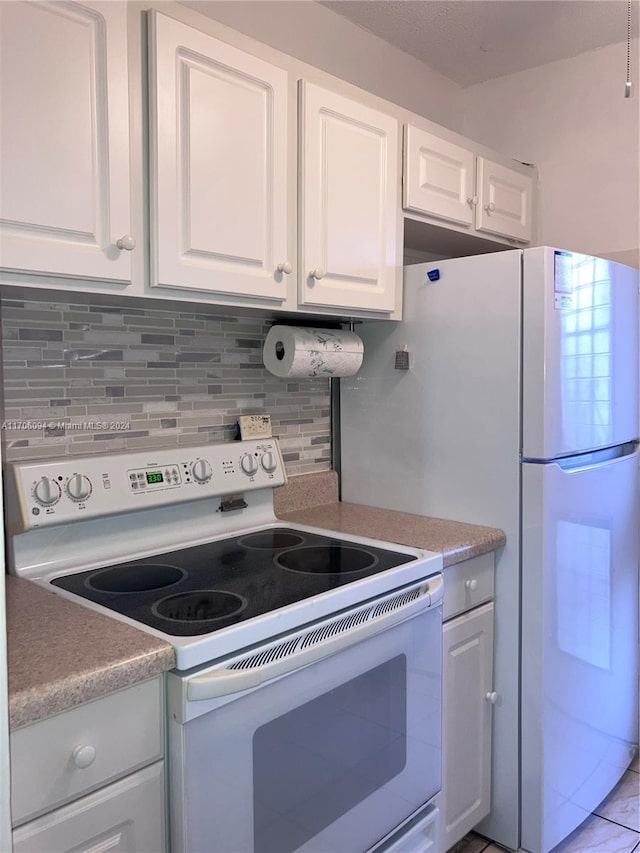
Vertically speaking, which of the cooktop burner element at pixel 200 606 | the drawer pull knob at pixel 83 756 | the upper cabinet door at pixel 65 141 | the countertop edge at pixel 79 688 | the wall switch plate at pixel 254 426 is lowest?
the drawer pull knob at pixel 83 756

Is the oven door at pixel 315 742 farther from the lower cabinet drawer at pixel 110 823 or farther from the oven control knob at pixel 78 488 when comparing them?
the oven control knob at pixel 78 488

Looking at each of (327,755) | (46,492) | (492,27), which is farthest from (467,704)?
(492,27)

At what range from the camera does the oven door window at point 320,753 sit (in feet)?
3.70

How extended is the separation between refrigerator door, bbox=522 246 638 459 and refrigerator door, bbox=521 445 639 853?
0.09 metres

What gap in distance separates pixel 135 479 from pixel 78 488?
0.14 m

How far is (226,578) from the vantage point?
148 centimetres

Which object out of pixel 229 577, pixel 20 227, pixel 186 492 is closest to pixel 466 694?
pixel 229 577

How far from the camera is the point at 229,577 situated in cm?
148

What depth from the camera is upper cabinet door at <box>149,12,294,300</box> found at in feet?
4.49

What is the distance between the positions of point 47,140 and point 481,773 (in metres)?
1.83

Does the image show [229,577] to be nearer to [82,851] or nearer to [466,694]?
[82,851]

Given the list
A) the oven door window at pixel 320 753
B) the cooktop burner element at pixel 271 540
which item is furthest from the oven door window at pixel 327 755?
the cooktop burner element at pixel 271 540

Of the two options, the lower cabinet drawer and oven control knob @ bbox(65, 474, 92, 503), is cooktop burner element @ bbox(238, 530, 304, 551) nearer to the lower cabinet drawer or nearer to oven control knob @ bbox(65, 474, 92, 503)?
oven control knob @ bbox(65, 474, 92, 503)

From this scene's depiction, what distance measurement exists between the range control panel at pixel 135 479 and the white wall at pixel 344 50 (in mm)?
1201
